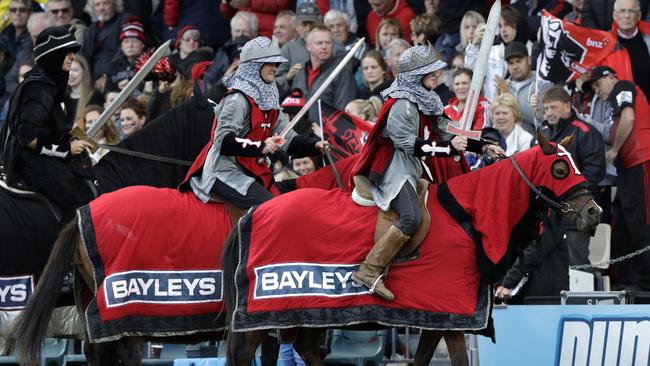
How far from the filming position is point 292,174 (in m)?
14.0

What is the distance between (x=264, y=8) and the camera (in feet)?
61.3

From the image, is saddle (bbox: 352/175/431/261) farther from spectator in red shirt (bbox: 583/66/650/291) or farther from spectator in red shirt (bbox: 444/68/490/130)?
spectator in red shirt (bbox: 583/66/650/291)

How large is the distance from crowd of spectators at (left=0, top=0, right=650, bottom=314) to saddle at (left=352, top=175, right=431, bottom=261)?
947 millimetres

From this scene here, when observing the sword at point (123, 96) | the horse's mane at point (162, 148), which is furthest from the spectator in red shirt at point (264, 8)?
the horse's mane at point (162, 148)

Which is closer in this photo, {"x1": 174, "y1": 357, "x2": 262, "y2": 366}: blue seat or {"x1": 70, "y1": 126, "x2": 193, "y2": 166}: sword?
{"x1": 174, "y1": 357, "x2": 262, "y2": 366}: blue seat

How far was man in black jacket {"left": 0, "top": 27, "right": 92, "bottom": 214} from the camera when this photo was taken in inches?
481

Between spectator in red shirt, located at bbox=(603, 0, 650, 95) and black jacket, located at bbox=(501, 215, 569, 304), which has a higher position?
spectator in red shirt, located at bbox=(603, 0, 650, 95)

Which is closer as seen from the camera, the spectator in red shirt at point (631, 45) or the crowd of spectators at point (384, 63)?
the crowd of spectators at point (384, 63)

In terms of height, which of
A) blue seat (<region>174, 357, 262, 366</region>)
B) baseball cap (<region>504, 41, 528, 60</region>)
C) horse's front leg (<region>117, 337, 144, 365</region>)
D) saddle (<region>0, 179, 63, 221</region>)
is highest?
baseball cap (<region>504, 41, 528, 60</region>)

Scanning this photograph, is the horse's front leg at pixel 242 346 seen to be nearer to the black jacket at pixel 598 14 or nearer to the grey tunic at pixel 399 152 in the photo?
the grey tunic at pixel 399 152

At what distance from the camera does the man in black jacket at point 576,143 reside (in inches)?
532

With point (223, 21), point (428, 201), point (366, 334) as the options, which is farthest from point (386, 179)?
point (223, 21)

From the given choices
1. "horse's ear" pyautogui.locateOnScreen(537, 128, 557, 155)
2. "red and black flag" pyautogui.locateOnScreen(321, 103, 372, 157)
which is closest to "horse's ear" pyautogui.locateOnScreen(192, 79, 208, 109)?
"red and black flag" pyautogui.locateOnScreen(321, 103, 372, 157)

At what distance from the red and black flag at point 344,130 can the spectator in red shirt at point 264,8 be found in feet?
17.7
